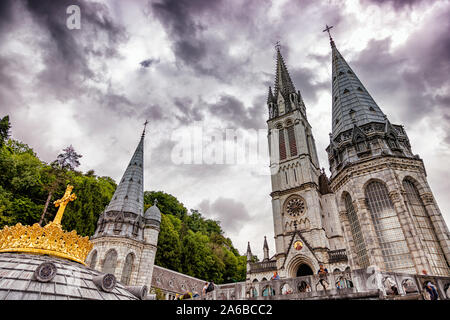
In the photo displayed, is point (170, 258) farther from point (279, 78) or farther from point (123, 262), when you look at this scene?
point (279, 78)

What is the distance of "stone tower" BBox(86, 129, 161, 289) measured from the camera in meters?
27.4

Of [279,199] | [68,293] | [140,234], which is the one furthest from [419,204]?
[140,234]

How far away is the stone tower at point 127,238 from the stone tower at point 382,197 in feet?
74.5

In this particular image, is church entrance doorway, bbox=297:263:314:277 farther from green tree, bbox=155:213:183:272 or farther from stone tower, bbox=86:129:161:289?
green tree, bbox=155:213:183:272

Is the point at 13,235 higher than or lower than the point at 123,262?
lower

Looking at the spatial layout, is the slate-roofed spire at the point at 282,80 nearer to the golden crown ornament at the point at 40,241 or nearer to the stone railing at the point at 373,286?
the stone railing at the point at 373,286

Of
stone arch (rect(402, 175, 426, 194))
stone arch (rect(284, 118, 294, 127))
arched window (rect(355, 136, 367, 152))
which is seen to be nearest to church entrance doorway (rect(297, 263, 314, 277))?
arched window (rect(355, 136, 367, 152))

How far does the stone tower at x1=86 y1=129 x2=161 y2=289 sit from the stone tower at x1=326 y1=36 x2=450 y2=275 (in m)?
22.7

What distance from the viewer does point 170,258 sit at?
Result: 40.3m

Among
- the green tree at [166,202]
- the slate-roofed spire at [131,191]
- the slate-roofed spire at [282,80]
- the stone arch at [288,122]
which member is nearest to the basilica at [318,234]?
the slate-roofed spire at [131,191]

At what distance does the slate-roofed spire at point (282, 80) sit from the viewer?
165ft
